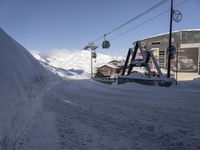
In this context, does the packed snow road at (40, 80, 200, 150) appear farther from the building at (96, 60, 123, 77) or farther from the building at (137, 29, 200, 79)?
the building at (96, 60, 123, 77)

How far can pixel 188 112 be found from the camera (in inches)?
322

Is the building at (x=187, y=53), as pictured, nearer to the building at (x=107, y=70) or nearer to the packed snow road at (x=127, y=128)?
the building at (x=107, y=70)

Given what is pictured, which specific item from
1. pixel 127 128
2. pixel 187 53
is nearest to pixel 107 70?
pixel 187 53

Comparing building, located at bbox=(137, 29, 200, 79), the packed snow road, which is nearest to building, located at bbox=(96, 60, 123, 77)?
building, located at bbox=(137, 29, 200, 79)

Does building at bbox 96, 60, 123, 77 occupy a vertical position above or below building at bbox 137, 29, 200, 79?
below

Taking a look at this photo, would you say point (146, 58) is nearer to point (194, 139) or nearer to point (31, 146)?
point (194, 139)

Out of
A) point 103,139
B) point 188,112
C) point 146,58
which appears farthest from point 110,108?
point 146,58

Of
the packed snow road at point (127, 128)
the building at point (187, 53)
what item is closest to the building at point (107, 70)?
the building at point (187, 53)

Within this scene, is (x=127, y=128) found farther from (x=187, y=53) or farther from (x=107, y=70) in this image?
(x=107, y=70)

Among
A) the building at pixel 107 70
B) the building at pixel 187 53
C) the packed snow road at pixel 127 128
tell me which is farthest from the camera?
the building at pixel 107 70

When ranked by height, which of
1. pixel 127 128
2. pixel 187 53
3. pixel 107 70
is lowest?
pixel 107 70

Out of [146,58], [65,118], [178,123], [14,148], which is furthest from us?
[146,58]

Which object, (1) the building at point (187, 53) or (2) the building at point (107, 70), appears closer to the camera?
(1) the building at point (187, 53)

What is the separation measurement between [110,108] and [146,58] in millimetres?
13108
